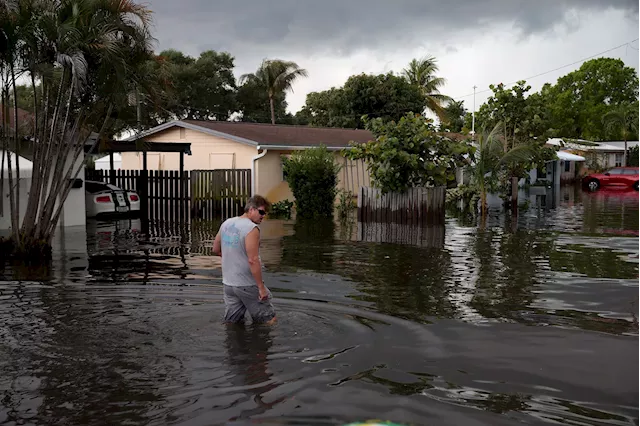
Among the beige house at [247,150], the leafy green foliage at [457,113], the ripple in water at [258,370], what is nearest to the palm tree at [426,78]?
the leafy green foliage at [457,113]

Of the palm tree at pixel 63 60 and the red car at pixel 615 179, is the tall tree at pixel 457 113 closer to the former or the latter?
the red car at pixel 615 179

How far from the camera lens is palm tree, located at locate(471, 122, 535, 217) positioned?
2450 centimetres

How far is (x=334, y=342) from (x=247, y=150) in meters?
20.3

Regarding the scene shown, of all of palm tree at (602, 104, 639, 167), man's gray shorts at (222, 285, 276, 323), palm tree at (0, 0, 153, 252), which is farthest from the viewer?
palm tree at (602, 104, 639, 167)

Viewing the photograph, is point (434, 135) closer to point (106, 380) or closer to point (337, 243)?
point (337, 243)

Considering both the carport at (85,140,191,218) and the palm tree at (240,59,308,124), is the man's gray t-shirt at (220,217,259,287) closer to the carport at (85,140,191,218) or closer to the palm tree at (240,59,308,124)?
the carport at (85,140,191,218)

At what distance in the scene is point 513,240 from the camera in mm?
17328

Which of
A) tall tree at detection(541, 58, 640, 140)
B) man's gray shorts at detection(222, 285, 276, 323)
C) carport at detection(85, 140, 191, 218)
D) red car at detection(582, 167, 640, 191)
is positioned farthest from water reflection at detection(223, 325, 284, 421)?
tall tree at detection(541, 58, 640, 140)

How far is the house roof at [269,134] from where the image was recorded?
2730cm

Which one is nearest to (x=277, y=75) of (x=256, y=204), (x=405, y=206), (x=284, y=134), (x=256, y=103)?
(x=256, y=103)

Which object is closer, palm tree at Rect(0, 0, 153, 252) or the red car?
palm tree at Rect(0, 0, 153, 252)

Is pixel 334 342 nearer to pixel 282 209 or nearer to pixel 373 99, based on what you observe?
pixel 282 209

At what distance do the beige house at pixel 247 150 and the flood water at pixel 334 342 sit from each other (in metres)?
12.7

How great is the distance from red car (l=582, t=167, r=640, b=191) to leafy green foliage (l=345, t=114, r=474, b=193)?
2651 cm
